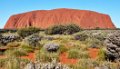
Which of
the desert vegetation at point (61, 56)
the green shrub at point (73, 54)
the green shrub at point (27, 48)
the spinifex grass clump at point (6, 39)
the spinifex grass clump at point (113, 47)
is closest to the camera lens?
the desert vegetation at point (61, 56)

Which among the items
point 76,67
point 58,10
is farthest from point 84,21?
point 76,67

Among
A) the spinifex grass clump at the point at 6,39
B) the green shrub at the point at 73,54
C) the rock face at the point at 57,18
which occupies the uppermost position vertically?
the rock face at the point at 57,18

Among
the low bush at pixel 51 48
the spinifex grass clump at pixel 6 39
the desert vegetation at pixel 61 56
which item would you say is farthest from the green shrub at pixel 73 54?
the spinifex grass clump at pixel 6 39

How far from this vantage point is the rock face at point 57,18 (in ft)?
357

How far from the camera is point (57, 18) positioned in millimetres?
112625

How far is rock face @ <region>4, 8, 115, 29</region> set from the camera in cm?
10869

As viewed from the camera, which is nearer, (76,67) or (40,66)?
(40,66)

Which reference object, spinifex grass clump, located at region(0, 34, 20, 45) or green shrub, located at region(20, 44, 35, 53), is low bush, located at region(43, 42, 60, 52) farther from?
spinifex grass clump, located at region(0, 34, 20, 45)

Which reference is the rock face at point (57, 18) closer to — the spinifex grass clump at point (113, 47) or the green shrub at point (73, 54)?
the green shrub at point (73, 54)

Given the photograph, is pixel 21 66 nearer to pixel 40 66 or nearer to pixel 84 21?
pixel 40 66

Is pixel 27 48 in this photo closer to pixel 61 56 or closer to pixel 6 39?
pixel 61 56

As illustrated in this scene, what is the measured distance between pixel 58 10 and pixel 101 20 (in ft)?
52.1

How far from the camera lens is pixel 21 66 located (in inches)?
461

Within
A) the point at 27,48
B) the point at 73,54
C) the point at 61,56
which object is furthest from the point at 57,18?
the point at 73,54
